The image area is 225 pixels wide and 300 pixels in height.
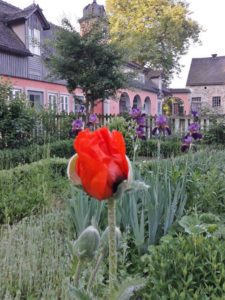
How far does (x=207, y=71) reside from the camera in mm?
34969

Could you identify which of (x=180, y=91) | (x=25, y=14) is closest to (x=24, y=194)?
(x=25, y=14)

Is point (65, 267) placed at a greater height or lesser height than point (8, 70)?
lesser

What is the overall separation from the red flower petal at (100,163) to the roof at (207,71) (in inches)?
1375

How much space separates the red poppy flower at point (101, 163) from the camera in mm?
616

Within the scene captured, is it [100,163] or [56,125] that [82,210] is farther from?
[56,125]

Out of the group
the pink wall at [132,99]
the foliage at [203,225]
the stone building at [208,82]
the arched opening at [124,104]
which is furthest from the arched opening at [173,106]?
the foliage at [203,225]

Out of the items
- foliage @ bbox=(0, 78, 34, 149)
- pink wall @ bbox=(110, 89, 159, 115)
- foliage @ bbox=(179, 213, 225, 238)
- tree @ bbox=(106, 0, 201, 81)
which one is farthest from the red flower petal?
tree @ bbox=(106, 0, 201, 81)

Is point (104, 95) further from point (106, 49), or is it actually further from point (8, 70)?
point (8, 70)

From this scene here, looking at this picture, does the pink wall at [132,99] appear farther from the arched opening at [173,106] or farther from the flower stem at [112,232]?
the flower stem at [112,232]

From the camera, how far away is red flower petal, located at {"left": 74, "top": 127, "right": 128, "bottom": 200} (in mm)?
616

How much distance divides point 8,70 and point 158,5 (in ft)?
68.3

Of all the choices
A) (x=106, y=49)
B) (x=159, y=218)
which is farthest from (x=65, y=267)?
(x=106, y=49)

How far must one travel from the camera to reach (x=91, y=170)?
2.04 ft

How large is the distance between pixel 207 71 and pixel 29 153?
33025 mm
